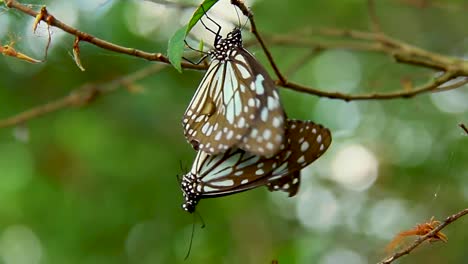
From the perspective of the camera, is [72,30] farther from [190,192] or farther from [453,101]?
[453,101]

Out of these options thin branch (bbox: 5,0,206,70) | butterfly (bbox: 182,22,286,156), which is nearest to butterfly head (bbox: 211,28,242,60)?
butterfly (bbox: 182,22,286,156)

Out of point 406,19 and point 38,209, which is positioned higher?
point 406,19

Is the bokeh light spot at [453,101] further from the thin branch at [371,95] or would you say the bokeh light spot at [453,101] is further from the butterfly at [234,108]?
the butterfly at [234,108]

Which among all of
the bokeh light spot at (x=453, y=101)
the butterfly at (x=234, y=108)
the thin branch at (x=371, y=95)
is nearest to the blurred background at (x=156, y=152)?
the bokeh light spot at (x=453, y=101)

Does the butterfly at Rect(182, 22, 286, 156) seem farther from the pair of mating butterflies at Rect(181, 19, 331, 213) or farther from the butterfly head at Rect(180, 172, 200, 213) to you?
the butterfly head at Rect(180, 172, 200, 213)

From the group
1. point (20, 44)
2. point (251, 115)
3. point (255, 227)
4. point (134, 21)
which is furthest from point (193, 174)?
point (255, 227)

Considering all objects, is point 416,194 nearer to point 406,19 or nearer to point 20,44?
A: point 406,19

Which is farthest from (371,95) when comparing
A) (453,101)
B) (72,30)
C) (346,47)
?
(453,101)
